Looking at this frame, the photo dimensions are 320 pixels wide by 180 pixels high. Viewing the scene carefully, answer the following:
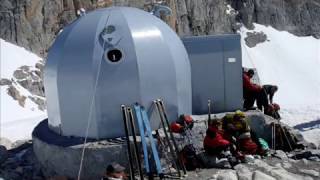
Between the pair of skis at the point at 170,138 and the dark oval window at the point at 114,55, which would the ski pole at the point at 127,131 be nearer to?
the pair of skis at the point at 170,138

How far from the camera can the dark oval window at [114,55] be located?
11.7 metres

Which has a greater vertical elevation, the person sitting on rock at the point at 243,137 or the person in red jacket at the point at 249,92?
the person in red jacket at the point at 249,92

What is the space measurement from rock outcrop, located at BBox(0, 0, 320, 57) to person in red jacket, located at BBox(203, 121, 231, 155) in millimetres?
21931

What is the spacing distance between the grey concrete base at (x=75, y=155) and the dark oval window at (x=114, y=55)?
73.4 inches

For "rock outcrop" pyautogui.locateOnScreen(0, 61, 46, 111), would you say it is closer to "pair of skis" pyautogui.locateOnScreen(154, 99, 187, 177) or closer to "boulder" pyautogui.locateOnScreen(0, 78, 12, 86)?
"boulder" pyautogui.locateOnScreen(0, 78, 12, 86)

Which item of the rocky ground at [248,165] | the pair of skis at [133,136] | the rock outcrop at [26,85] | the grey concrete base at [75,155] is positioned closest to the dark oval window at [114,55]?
the pair of skis at [133,136]

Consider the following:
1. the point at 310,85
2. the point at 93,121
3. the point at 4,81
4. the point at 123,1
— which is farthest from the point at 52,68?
the point at 310,85

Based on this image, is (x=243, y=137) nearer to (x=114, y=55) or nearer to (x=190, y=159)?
(x=190, y=159)

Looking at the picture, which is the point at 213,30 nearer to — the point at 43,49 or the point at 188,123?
the point at 43,49

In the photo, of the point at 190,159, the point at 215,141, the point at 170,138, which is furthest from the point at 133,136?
the point at 215,141

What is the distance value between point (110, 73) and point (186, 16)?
99.1 feet

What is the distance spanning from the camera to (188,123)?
39.1ft

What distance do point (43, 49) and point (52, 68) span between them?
1965 centimetres

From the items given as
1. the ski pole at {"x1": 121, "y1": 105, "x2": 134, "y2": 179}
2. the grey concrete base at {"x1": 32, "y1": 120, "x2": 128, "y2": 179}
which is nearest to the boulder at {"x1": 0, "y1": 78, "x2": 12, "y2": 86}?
the grey concrete base at {"x1": 32, "y1": 120, "x2": 128, "y2": 179}
